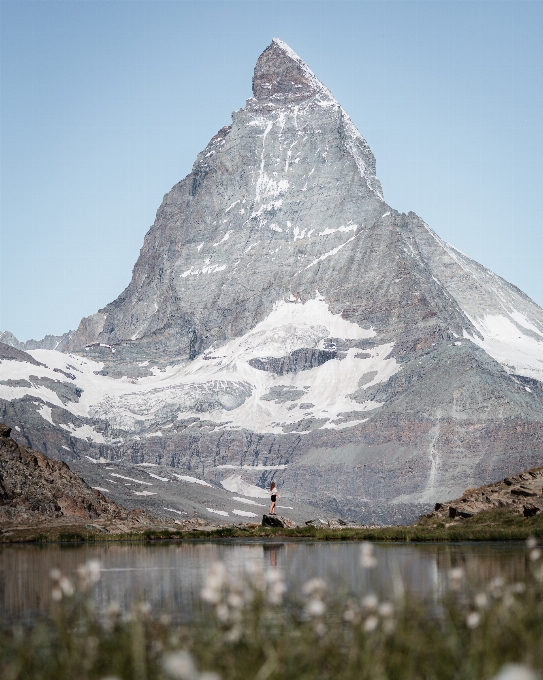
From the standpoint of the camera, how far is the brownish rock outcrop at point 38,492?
3339 inches

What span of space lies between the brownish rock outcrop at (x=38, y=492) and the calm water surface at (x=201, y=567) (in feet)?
80.3

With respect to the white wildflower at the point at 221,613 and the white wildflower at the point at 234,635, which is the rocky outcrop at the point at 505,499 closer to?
the white wildflower at the point at 234,635

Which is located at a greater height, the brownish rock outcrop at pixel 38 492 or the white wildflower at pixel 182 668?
the brownish rock outcrop at pixel 38 492

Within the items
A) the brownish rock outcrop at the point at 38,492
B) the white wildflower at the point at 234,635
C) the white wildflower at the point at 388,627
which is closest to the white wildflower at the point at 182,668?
the white wildflower at the point at 234,635

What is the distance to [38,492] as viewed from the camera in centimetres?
9288

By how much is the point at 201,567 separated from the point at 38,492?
56.5 metres

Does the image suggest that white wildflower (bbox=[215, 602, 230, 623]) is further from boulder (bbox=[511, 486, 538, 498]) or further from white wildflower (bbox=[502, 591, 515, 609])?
boulder (bbox=[511, 486, 538, 498])

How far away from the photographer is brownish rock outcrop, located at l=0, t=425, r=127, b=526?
8481 cm

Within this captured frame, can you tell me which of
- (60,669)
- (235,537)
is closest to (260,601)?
(60,669)

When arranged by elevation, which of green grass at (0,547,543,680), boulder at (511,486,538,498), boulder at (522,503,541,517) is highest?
boulder at (511,486,538,498)

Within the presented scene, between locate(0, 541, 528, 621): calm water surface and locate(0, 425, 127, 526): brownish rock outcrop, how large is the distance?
80.3ft

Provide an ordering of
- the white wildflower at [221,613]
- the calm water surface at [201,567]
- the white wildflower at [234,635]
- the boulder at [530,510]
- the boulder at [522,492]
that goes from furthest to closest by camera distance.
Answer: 1. the boulder at [522,492]
2. the boulder at [530,510]
3. the calm water surface at [201,567]
4. the white wildflower at [221,613]
5. the white wildflower at [234,635]

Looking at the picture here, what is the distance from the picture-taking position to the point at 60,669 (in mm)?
15016

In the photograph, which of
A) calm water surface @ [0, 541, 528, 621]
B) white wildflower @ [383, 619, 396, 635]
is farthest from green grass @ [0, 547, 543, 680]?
calm water surface @ [0, 541, 528, 621]
